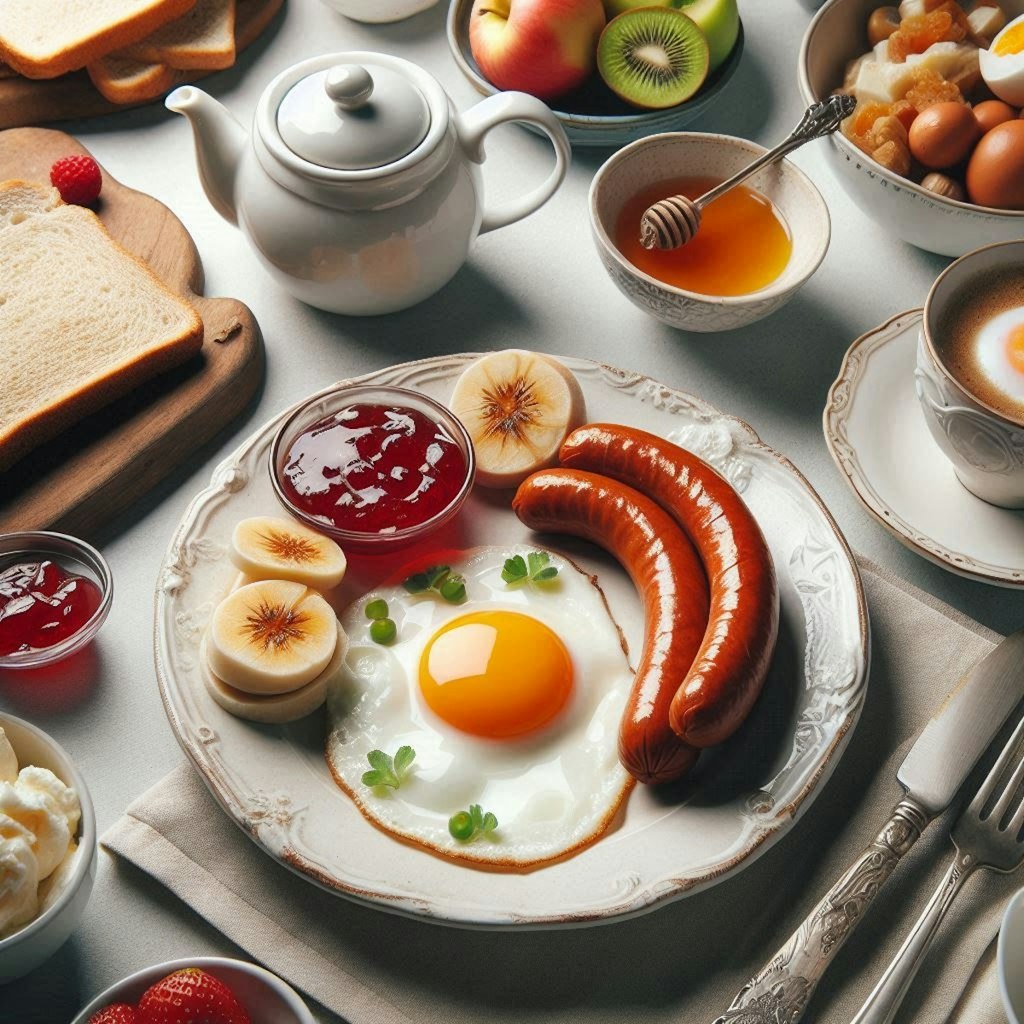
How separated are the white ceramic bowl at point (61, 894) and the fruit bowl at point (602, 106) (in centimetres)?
176

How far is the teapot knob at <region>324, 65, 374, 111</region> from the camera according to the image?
2.06 meters

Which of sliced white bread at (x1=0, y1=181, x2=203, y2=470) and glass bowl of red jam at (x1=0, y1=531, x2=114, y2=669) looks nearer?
glass bowl of red jam at (x1=0, y1=531, x2=114, y2=669)

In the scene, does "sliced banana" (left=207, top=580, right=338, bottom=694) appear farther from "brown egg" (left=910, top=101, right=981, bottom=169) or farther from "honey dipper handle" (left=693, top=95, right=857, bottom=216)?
"brown egg" (left=910, top=101, right=981, bottom=169)

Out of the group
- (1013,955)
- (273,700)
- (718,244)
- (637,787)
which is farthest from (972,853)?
(718,244)

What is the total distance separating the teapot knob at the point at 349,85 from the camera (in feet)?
6.77

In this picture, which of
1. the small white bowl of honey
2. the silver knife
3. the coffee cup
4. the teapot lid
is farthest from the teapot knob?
the silver knife

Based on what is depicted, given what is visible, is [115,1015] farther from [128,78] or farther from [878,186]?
[128,78]

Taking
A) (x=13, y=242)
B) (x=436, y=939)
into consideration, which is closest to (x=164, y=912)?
(x=436, y=939)

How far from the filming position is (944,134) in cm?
231

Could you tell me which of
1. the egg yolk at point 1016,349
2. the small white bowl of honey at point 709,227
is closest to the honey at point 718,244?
the small white bowl of honey at point 709,227

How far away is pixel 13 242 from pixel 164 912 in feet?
4.99

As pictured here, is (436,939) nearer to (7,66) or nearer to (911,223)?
(911,223)

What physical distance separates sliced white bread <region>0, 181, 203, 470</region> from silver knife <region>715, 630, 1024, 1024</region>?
61.4 inches

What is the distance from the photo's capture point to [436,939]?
169cm
